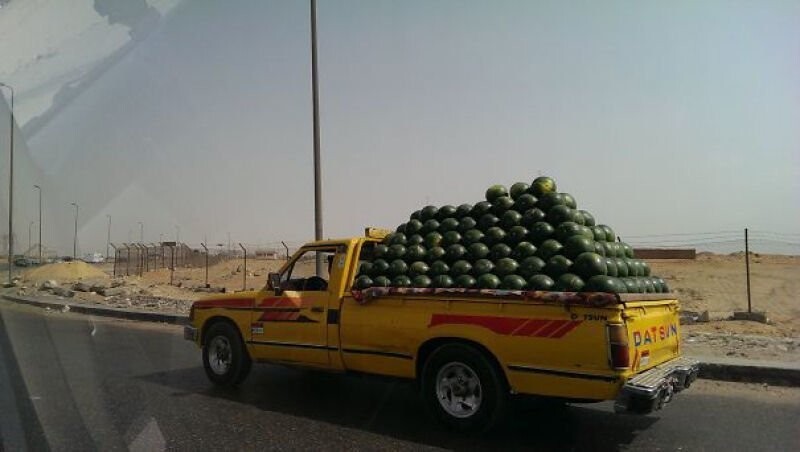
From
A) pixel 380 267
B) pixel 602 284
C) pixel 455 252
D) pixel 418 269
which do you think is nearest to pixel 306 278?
pixel 380 267

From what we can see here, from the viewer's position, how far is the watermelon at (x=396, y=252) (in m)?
7.41

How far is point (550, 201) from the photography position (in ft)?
22.9

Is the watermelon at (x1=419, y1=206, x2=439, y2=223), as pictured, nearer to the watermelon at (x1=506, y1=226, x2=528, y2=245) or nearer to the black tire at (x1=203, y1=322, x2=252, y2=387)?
the watermelon at (x1=506, y1=226, x2=528, y2=245)

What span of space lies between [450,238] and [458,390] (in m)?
1.70

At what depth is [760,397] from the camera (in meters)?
8.19

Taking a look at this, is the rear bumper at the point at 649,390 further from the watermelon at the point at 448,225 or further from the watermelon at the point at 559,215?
the watermelon at the point at 448,225

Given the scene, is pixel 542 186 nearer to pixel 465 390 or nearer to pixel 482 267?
pixel 482 267

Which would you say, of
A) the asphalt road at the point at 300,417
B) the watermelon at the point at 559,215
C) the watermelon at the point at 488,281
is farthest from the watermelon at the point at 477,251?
the asphalt road at the point at 300,417

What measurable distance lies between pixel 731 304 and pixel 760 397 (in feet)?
41.4

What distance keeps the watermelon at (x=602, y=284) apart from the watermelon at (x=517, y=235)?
1.08 meters

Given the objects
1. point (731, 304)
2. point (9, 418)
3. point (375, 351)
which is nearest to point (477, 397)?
point (375, 351)

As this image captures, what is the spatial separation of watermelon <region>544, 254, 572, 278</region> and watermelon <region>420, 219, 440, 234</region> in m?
1.57

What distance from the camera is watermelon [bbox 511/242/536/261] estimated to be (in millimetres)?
6664

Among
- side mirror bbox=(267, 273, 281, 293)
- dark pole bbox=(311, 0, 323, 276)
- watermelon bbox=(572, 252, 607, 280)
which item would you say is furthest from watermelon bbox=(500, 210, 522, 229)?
dark pole bbox=(311, 0, 323, 276)
